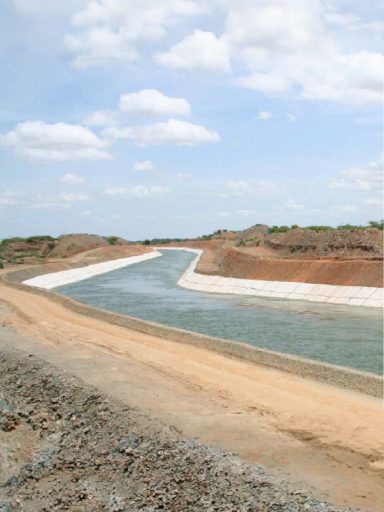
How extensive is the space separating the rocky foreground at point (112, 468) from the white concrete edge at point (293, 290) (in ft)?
90.9

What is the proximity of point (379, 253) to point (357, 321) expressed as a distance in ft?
77.2

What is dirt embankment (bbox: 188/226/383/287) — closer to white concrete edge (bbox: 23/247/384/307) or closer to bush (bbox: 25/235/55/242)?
white concrete edge (bbox: 23/247/384/307)

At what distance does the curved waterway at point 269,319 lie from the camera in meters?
24.3

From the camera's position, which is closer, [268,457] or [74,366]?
[268,457]

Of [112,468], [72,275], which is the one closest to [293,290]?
[72,275]

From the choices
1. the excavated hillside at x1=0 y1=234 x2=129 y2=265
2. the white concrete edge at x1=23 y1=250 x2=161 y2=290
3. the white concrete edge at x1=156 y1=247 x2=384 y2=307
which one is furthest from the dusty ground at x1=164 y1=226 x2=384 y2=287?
the excavated hillside at x1=0 y1=234 x2=129 y2=265

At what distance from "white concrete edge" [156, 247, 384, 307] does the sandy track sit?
63.2 feet

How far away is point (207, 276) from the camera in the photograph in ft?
195

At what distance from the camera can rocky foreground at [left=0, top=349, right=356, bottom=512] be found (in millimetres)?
9134

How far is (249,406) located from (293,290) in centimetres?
3238

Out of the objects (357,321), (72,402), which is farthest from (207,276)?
(72,402)

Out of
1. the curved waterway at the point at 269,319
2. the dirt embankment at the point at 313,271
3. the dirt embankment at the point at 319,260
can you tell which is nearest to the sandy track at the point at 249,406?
the curved waterway at the point at 269,319

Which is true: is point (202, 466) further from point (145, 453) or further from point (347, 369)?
point (347, 369)

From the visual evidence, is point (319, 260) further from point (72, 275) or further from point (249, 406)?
point (249, 406)
